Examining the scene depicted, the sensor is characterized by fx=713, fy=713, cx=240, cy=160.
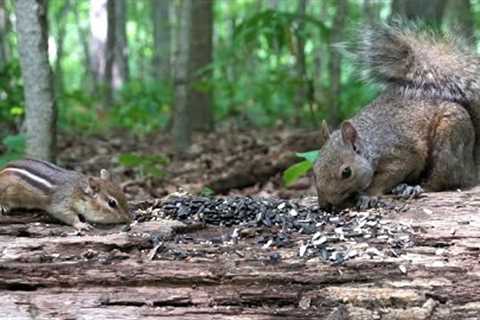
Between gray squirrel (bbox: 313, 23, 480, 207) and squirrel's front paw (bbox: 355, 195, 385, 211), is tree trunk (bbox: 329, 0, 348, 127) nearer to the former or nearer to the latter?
gray squirrel (bbox: 313, 23, 480, 207)

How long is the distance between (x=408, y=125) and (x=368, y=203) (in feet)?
2.46

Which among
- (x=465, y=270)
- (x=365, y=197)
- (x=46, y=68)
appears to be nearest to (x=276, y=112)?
(x=46, y=68)

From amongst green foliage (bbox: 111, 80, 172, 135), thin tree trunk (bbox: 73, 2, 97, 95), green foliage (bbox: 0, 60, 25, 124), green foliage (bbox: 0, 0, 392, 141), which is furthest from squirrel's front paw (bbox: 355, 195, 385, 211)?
thin tree trunk (bbox: 73, 2, 97, 95)

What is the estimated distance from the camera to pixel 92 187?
3873 millimetres

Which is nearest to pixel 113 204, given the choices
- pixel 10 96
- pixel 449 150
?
pixel 449 150

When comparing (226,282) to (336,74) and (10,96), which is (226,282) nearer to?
(10,96)

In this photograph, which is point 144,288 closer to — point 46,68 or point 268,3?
point 46,68

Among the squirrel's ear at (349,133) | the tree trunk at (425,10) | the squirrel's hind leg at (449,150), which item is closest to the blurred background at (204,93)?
the tree trunk at (425,10)

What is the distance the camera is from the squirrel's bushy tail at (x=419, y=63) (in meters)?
4.61

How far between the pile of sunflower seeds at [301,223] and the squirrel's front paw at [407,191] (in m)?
0.36

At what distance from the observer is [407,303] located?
300cm

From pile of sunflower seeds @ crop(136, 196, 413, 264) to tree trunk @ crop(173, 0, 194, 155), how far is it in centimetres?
407

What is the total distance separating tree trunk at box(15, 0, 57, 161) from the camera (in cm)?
525

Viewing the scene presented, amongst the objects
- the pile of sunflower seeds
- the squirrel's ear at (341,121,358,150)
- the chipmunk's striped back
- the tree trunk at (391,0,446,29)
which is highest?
the tree trunk at (391,0,446,29)
